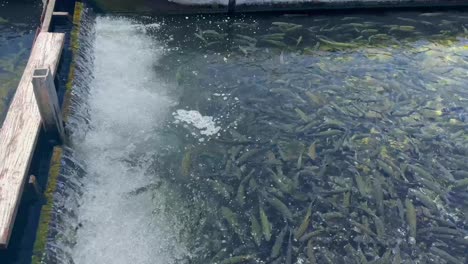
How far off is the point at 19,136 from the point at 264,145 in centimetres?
448

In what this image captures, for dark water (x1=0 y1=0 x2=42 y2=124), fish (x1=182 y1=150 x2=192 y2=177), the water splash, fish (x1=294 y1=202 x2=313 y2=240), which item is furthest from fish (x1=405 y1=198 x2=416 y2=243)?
dark water (x1=0 y1=0 x2=42 y2=124)

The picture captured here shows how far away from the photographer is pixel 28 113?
8070 mm

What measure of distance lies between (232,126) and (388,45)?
216 inches

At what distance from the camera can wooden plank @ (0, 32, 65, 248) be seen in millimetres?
6520

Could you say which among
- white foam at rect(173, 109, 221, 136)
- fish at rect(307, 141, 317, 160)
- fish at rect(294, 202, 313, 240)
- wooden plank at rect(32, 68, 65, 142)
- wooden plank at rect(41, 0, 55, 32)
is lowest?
fish at rect(294, 202, 313, 240)

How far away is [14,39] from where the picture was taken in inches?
417

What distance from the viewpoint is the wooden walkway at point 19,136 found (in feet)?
21.4

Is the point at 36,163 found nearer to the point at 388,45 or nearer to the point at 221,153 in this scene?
the point at 221,153

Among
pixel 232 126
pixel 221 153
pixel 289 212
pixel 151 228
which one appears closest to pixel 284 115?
pixel 232 126

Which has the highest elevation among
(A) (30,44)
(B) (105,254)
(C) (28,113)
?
(A) (30,44)

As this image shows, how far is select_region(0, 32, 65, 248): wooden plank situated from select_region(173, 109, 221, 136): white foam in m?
2.68

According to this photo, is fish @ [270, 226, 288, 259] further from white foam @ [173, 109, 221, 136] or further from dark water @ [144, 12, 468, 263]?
white foam @ [173, 109, 221, 136]

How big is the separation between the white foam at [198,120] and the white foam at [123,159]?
1.05 ft

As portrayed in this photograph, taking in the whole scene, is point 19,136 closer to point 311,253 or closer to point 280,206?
point 280,206
